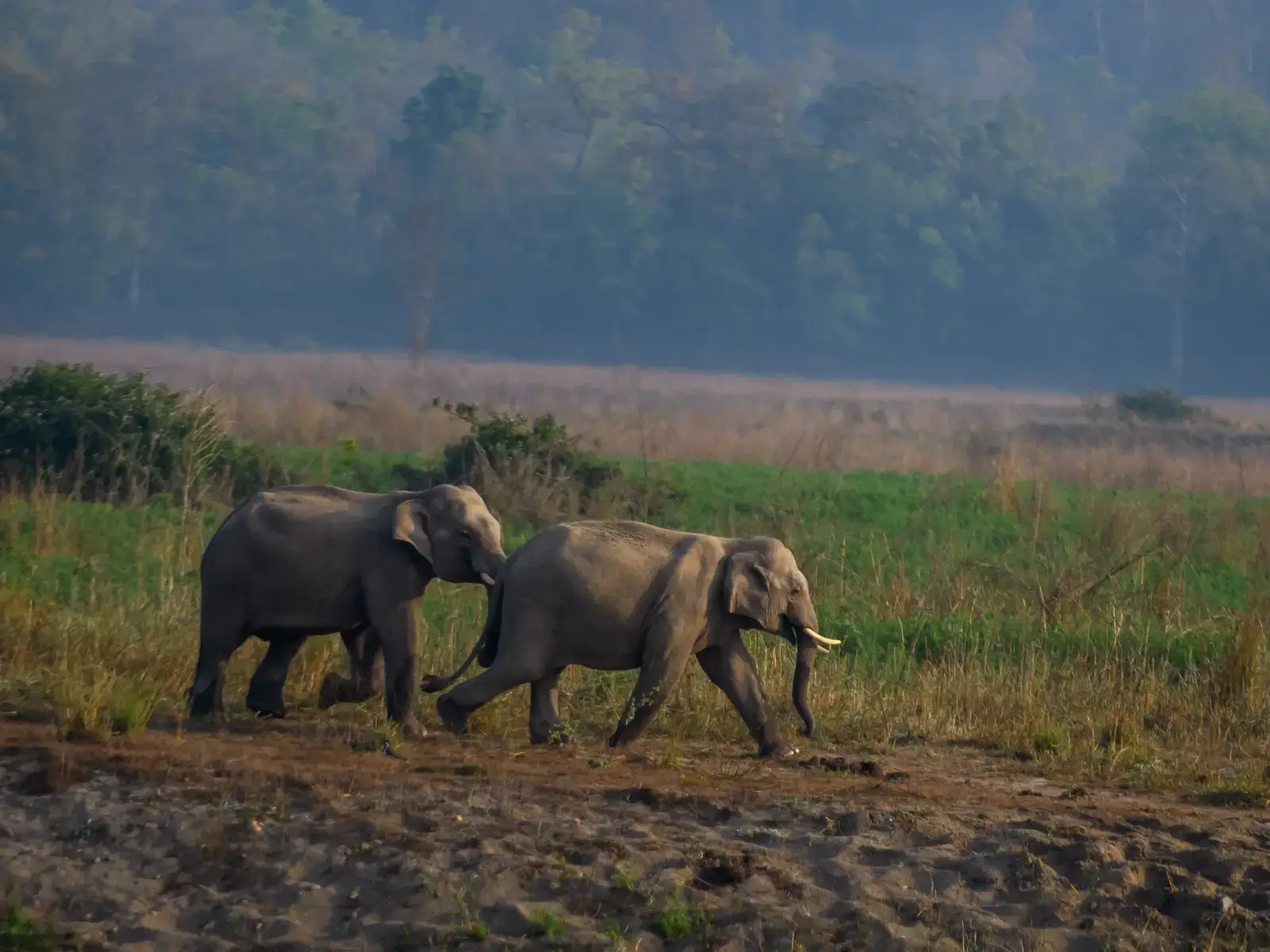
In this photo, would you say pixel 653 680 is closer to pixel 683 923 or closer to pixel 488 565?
pixel 488 565

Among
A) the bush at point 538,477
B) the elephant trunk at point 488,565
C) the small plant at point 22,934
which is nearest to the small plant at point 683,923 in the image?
the small plant at point 22,934

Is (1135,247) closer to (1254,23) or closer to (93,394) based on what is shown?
(1254,23)

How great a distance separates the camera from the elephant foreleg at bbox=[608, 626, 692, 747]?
371 inches

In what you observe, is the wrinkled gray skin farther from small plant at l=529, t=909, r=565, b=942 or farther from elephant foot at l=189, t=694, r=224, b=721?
small plant at l=529, t=909, r=565, b=942

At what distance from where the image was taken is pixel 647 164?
7231 cm

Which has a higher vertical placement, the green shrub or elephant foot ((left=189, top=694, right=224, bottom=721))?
the green shrub

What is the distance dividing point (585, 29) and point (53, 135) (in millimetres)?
33618

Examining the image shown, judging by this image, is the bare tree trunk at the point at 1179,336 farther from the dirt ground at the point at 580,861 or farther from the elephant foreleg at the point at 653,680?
the dirt ground at the point at 580,861

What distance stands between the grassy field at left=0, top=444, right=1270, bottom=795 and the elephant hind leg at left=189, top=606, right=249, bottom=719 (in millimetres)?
152

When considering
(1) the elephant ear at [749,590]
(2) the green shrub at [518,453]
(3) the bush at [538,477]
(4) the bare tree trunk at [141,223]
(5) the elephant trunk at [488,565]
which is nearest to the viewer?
(1) the elephant ear at [749,590]

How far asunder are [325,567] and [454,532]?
2.30ft

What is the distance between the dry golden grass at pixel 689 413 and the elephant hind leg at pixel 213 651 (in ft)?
31.6

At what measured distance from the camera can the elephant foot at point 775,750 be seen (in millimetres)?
9469

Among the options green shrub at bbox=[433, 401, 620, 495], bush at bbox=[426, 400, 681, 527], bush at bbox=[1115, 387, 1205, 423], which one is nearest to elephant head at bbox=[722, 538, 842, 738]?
bush at bbox=[426, 400, 681, 527]
